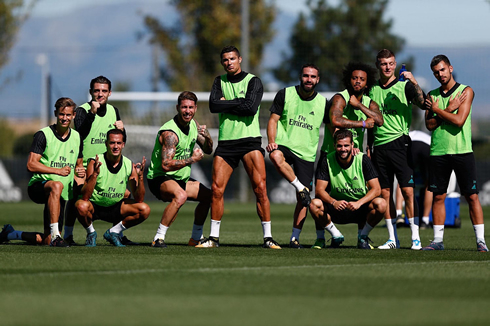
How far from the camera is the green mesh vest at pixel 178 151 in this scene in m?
10.3

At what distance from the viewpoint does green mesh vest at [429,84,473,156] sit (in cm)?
990

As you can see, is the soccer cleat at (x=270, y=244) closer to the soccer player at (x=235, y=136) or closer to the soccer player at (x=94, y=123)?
the soccer player at (x=235, y=136)

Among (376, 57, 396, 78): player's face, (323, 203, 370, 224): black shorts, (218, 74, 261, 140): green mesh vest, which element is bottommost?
(323, 203, 370, 224): black shorts

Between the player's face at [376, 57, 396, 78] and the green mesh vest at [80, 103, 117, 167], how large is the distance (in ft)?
11.0

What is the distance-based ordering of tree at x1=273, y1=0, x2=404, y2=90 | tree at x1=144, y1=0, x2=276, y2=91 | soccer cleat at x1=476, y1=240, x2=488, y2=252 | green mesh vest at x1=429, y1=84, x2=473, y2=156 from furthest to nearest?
1. tree at x1=273, y1=0, x2=404, y2=90
2. tree at x1=144, y1=0, x2=276, y2=91
3. green mesh vest at x1=429, y1=84, x2=473, y2=156
4. soccer cleat at x1=476, y1=240, x2=488, y2=252

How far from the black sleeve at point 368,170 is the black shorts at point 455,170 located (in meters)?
0.68

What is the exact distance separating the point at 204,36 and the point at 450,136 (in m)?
26.0

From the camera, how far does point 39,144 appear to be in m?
10.2

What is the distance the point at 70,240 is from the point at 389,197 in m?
3.92

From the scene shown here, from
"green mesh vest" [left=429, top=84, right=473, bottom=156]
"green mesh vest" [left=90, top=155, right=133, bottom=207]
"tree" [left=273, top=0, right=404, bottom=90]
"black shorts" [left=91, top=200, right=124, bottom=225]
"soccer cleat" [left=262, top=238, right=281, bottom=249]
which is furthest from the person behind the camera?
"tree" [left=273, top=0, right=404, bottom=90]

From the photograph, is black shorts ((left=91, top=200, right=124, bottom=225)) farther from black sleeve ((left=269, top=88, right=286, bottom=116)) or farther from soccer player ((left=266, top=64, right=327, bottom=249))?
black sleeve ((left=269, top=88, right=286, bottom=116))

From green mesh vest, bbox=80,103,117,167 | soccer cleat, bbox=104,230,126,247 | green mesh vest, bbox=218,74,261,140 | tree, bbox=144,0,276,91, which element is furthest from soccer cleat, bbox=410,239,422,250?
tree, bbox=144,0,276,91

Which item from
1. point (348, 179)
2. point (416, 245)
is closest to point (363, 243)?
point (416, 245)

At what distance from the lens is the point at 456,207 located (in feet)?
49.6
